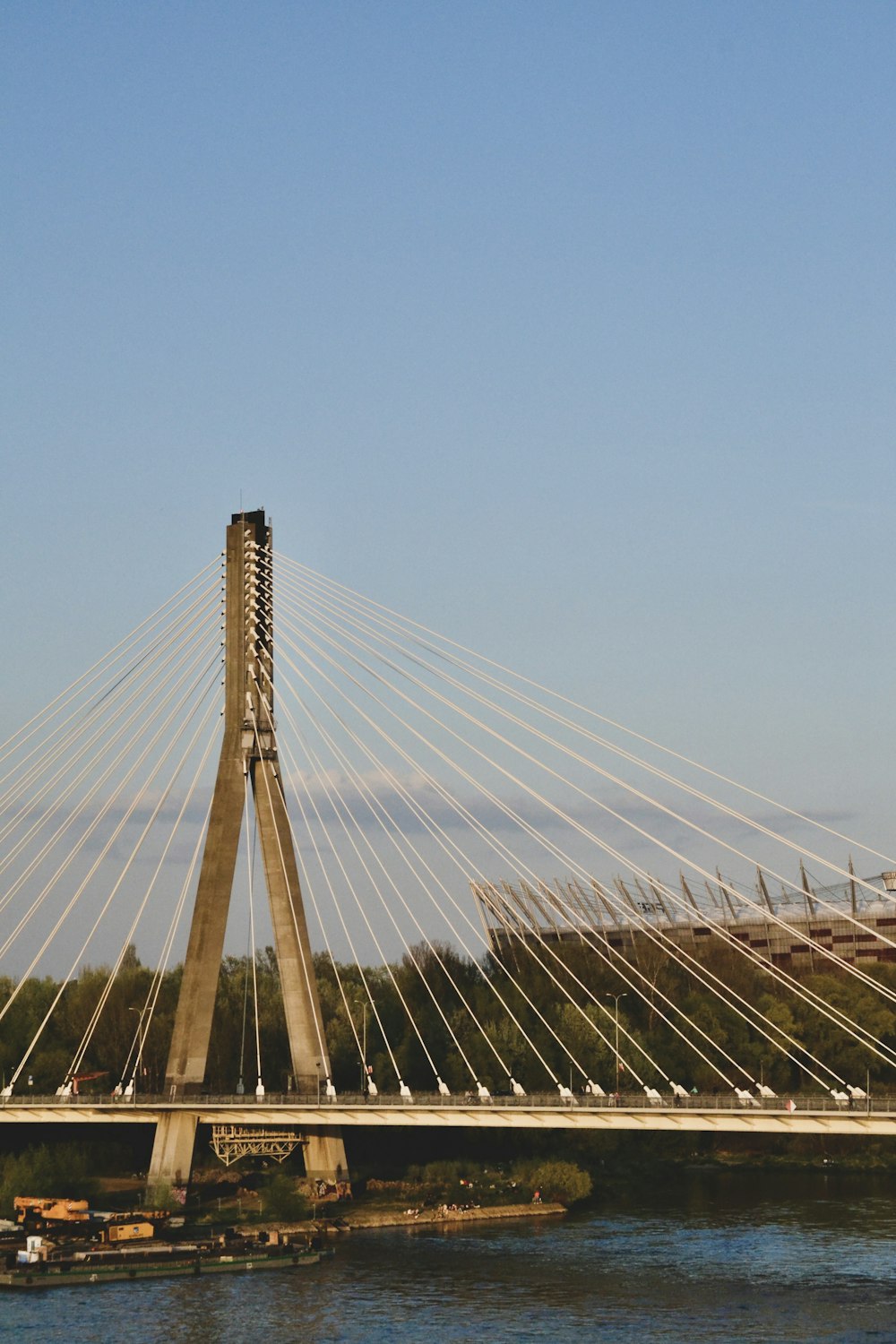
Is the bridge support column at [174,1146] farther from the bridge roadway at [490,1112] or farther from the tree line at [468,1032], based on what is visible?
the tree line at [468,1032]

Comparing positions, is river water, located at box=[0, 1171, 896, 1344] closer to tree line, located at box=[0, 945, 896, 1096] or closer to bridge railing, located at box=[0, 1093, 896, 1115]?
bridge railing, located at box=[0, 1093, 896, 1115]

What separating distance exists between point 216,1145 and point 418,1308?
1877 centimetres

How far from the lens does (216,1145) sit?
61531mm

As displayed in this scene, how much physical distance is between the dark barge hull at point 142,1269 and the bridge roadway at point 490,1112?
23.5 feet

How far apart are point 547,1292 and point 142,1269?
12.8 meters

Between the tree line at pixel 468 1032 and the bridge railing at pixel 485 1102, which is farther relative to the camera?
the tree line at pixel 468 1032

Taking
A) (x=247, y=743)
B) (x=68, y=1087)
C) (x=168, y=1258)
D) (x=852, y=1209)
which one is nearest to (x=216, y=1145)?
(x=68, y=1087)

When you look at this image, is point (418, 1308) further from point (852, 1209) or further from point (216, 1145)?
point (852, 1209)

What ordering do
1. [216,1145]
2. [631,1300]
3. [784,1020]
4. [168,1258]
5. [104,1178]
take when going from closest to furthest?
1. [631,1300]
2. [168,1258]
3. [216,1145]
4. [104,1178]
5. [784,1020]

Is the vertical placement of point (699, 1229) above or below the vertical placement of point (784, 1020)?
below

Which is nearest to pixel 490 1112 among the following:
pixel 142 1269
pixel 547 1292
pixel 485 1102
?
pixel 485 1102

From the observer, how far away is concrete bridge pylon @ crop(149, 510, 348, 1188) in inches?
2414

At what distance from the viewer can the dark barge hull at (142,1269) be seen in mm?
49406

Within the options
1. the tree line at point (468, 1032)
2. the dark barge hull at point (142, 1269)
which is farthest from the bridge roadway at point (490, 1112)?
the tree line at point (468, 1032)
